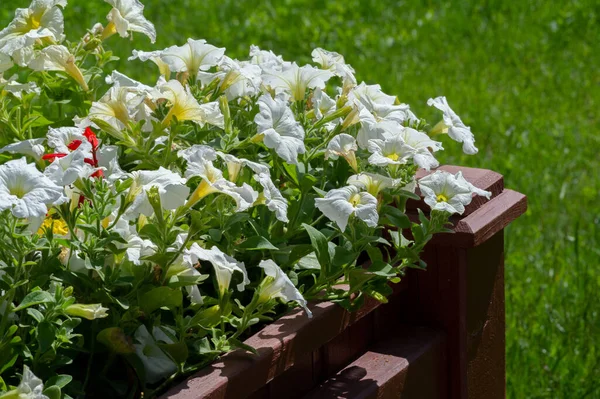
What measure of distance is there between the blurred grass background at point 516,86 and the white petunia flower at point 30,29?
1838mm

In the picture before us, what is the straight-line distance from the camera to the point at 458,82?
5664 mm

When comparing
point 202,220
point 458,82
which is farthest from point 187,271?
point 458,82

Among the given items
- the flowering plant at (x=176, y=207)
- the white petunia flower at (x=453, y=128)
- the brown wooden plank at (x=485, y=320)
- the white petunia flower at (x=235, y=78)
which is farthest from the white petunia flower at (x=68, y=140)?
the brown wooden plank at (x=485, y=320)

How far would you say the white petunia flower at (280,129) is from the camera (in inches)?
67.2

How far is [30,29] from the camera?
1989 millimetres

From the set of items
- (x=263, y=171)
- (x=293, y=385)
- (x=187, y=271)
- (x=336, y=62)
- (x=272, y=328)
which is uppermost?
(x=336, y=62)

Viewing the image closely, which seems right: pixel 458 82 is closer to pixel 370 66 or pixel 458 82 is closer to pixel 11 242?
pixel 370 66

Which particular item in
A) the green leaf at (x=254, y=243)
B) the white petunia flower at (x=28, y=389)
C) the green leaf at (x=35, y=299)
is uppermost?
the green leaf at (x=254, y=243)

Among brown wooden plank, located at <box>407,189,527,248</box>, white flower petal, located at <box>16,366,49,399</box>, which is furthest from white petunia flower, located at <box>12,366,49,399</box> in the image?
brown wooden plank, located at <box>407,189,527,248</box>

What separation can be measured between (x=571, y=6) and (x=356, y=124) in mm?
5151

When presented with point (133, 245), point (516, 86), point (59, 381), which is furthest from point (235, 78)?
point (516, 86)

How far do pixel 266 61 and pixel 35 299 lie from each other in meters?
0.94

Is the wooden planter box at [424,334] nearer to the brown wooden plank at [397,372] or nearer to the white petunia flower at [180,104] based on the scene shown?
the brown wooden plank at [397,372]

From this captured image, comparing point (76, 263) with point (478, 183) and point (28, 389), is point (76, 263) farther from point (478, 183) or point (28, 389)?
point (478, 183)
